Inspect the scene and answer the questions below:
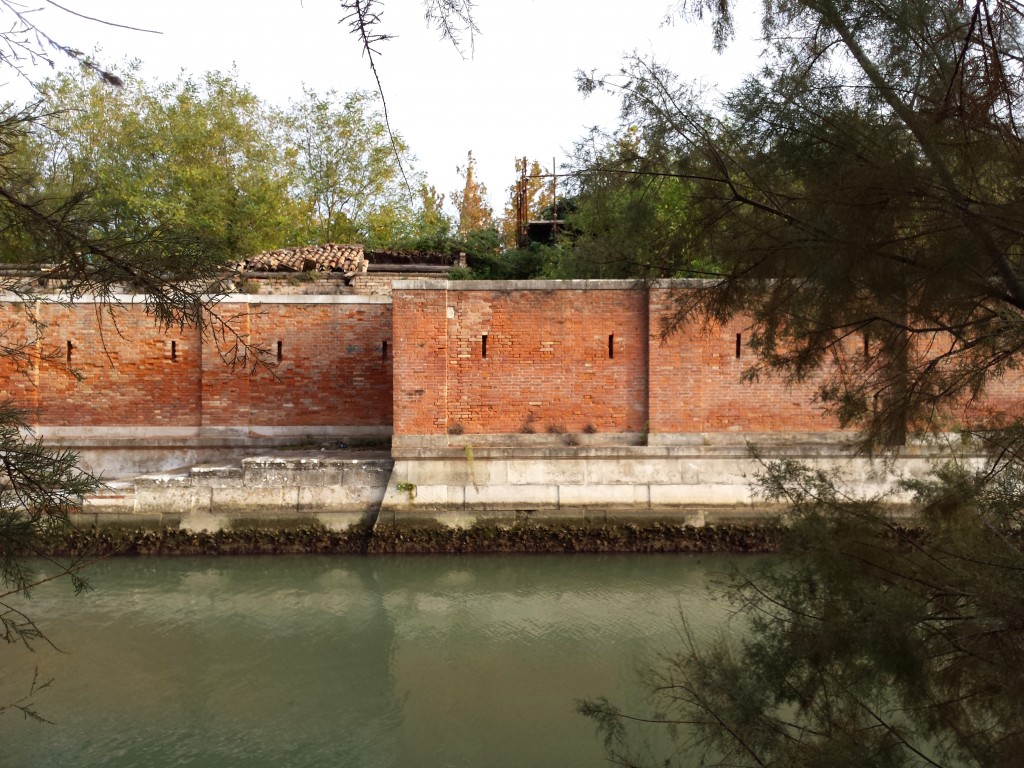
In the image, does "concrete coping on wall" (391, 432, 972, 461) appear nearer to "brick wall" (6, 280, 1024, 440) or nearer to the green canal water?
"brick wall" (6, 280, 1024, 440)

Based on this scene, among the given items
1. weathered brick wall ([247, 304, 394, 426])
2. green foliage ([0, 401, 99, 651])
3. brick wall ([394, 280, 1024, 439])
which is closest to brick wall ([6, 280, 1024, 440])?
brick wall ([394, 280, 1024, 439])

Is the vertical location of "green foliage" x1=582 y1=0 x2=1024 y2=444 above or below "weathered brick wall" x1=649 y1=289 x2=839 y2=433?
above

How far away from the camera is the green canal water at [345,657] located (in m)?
6.55

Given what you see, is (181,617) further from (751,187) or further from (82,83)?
(82,83)

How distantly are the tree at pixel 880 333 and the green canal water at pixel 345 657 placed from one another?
10.8ft

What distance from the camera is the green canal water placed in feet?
21.5

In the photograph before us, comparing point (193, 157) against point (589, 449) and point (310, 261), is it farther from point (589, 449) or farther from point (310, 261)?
point (589, 449)

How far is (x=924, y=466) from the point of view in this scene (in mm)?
11672

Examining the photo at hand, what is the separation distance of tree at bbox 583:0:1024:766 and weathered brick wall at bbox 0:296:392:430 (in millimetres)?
10299

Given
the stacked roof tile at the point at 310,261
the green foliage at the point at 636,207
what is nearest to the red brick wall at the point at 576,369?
the stacked roof tile at the point at 310,261

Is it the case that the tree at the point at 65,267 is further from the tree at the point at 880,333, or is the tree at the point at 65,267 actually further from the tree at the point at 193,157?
the tree at the point at 193,157

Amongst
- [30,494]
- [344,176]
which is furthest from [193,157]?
[30,494]

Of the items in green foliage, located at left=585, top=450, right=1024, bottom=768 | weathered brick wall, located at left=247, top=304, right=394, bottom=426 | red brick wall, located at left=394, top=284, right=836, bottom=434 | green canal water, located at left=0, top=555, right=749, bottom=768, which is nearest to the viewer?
green foliage, located at left=585, top=450, right=1024, bottom=768

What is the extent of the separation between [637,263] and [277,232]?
19459 millimetres
